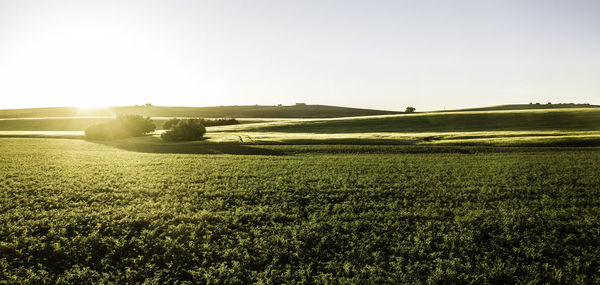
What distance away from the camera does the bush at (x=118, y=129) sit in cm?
6062

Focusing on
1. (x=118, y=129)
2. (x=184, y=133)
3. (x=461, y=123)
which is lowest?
(x=184, y=133)

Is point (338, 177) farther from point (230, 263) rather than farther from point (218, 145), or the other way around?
point (218, 145)

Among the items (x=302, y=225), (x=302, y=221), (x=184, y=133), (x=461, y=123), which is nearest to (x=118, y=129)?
(x=184, y=133)

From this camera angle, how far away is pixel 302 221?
576 inches

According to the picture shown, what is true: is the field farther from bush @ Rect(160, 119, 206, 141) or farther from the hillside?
the hillside

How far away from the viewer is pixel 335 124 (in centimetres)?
7575

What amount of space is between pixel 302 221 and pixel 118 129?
58238mm

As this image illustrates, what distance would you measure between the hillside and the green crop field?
121 feet

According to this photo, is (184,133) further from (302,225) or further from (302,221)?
(302,225)

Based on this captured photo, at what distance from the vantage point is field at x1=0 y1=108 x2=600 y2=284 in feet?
34.2

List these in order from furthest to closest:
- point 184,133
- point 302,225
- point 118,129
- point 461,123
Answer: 1. point 461,123
2. point 118,129
3. point 184,133
4. point 302,225

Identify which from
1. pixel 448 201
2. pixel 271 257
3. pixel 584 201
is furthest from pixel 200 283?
pixel 584 201

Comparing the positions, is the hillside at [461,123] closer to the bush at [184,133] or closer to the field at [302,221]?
the bush at [184,133]

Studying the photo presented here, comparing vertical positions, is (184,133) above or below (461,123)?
below
